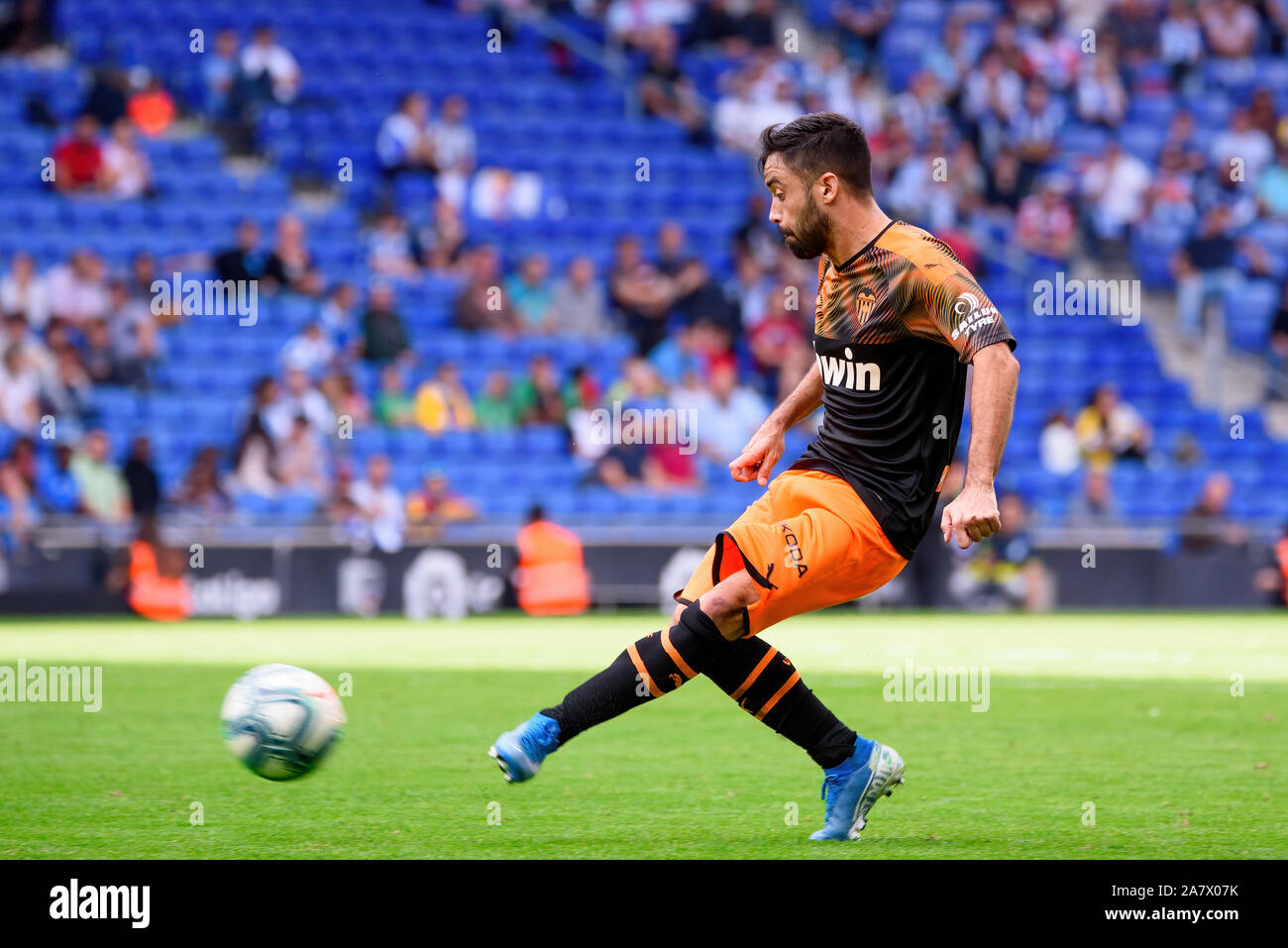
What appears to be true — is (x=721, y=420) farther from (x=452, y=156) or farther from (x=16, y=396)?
(x=16, y=396)

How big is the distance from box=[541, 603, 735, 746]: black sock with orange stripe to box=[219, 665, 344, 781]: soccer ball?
105cm

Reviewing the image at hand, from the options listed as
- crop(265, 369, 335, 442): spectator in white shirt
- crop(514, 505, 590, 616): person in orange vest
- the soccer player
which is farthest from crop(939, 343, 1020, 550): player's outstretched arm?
crop(265, 369, 335, 442): spectator in white shirt

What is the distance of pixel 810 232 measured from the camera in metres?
5.47

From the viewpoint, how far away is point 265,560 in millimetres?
17281

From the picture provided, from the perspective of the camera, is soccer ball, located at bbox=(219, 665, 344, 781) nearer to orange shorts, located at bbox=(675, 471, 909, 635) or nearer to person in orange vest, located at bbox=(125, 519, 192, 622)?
orange shorts, located at bbox=(675, 471, 909, 635)

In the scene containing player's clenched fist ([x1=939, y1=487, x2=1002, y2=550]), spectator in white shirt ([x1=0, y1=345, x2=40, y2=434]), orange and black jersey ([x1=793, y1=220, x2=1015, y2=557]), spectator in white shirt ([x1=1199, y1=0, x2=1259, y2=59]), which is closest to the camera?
player's clenched fist ([x1=939, y1=487, x2=1002, y2=550])

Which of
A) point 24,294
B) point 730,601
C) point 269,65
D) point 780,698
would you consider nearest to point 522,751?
point 730,601

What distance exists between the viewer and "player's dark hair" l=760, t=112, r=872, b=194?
5402 millimetres

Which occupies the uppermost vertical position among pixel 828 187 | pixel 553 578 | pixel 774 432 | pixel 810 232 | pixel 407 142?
pixel 407 142

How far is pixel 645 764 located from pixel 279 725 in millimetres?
2127

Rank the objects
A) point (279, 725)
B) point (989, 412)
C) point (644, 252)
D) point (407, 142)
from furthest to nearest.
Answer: point (644, 252) → point (407, 142) → point (279, 725) → point (989, 412)
